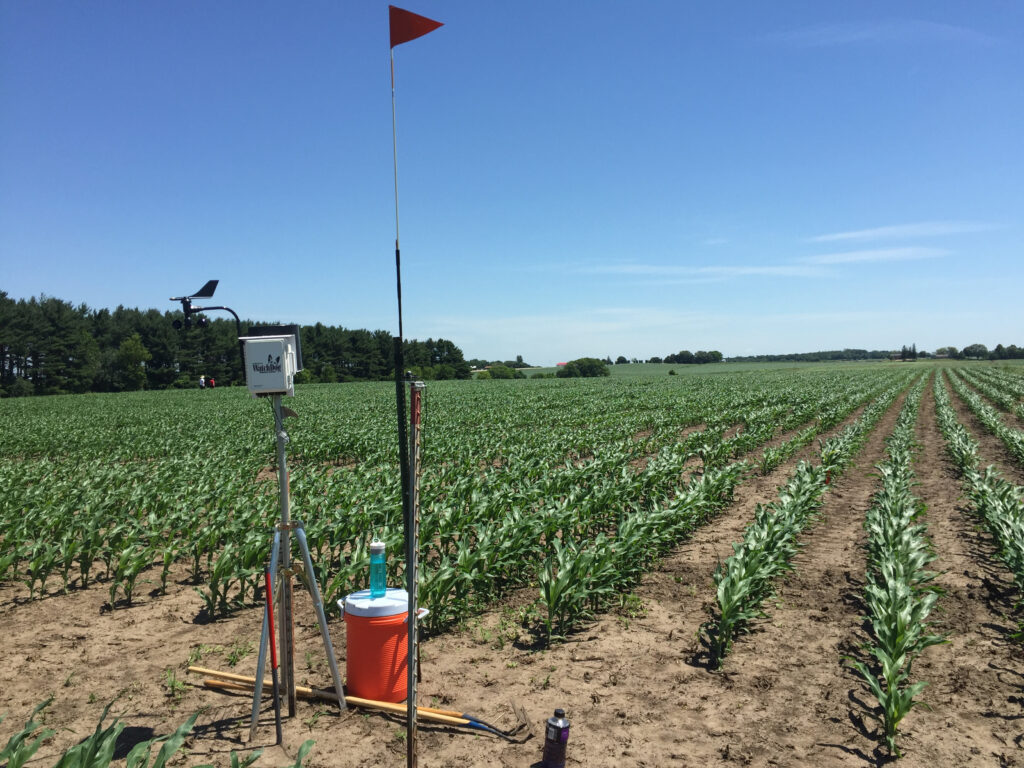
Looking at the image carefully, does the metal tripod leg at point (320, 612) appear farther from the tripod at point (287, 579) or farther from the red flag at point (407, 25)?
the red flag at point (407, 25)

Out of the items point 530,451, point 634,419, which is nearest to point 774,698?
point 530,451

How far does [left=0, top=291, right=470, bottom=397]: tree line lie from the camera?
68.3m

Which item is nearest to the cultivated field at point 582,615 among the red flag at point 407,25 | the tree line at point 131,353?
the red flag at point 407,25

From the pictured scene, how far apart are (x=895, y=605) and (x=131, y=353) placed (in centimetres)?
8317

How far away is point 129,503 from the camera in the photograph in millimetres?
9070

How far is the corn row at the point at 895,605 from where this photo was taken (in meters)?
3.83

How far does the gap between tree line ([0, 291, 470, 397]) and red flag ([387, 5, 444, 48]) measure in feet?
213

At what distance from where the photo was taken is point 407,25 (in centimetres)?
320

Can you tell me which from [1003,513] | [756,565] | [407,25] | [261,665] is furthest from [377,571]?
[1003,513]

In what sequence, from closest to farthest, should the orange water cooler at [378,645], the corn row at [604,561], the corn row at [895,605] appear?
the corn row at [895,605], the orange water cooler at [378,645], the corn row at [604,561]

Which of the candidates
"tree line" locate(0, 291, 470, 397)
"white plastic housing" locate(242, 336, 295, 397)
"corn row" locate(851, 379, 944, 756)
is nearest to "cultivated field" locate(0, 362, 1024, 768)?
"corn row" locate(851, 379, 944, 756)

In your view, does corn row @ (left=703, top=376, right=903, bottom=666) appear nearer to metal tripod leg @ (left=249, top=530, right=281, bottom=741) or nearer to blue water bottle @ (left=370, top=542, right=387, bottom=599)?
blue water bottle @ (left=370, top=542, right=387, bottom=599)

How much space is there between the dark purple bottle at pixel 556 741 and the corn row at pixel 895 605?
205 cm

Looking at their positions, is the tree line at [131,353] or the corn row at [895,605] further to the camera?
the tree line at [131,353]
